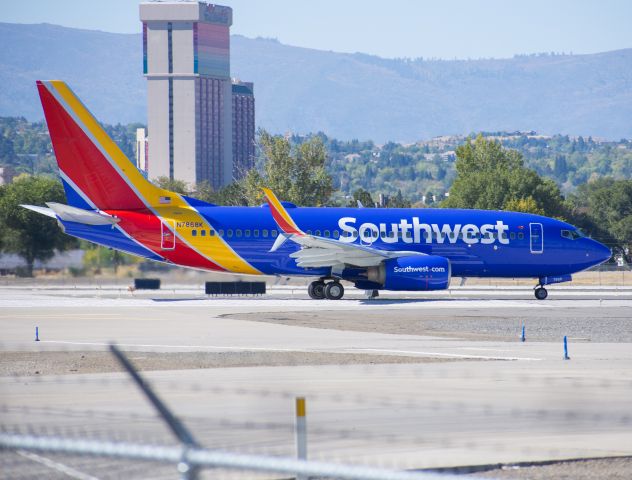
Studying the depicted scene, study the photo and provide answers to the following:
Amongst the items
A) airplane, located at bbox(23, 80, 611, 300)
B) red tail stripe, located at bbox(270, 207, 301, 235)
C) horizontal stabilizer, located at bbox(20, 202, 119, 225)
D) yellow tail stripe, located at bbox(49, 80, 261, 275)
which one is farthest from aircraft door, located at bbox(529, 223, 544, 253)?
horizontal stabilizer, located at bbox(20, 202, 119, 225)

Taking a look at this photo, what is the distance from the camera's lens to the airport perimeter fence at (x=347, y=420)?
1279cm

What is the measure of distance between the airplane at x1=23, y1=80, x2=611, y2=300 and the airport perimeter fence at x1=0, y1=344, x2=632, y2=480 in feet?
75.1

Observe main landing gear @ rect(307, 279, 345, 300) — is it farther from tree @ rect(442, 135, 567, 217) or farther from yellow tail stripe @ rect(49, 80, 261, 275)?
tree @ rect(442, 135, 567, 217)

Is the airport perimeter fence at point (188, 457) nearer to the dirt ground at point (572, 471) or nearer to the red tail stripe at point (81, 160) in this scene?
the dirt ground at point (572, 471)

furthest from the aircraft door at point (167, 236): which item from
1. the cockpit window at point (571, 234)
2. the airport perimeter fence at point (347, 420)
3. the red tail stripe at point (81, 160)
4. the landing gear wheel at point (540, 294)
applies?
the airport perimeter fence at point (347, 420)

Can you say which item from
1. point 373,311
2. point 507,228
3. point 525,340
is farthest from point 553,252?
point 525,340

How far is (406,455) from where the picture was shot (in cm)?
1364

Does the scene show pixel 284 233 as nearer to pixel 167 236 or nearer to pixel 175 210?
pixel 175 210

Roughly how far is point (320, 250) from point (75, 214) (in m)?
10.4

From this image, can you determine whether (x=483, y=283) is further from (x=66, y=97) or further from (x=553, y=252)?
(x=66, y=97)

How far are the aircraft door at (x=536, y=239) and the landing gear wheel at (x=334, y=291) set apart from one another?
8955 millimetres

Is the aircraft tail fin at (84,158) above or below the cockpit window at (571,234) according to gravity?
above

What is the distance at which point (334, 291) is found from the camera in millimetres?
47219

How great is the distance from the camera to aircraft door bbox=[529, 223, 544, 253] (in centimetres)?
4850
